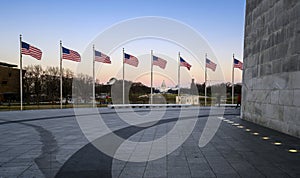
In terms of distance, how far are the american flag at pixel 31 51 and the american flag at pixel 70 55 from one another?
6.90 feet

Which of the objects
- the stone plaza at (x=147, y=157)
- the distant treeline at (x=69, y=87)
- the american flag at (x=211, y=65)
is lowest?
the stone plaza at (x=147, y=157)

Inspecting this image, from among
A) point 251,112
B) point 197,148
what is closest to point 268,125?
point 251,112

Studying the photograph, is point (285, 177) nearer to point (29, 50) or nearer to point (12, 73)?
point (29, 50)

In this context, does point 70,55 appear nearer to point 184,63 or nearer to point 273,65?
point 184,63

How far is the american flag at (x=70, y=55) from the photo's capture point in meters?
20.7

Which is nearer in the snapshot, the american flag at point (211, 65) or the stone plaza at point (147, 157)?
the stone plaza at point (147, 157)

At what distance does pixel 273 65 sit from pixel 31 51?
18697 millimetres

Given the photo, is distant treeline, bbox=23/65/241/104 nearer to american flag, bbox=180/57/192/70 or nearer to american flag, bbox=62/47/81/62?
american flag, bbox=180/57/192/70

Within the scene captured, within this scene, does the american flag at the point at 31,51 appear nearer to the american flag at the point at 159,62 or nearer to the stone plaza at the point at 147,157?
the american flag at the point at 159,62

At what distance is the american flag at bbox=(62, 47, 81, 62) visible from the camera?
20659mm

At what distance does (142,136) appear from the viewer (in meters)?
8.48

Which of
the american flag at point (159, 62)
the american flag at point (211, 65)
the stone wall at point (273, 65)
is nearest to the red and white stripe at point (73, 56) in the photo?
the american flag at point (159, 62)

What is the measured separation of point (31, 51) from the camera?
18938mm

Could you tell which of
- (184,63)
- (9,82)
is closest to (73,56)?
(184,63)
